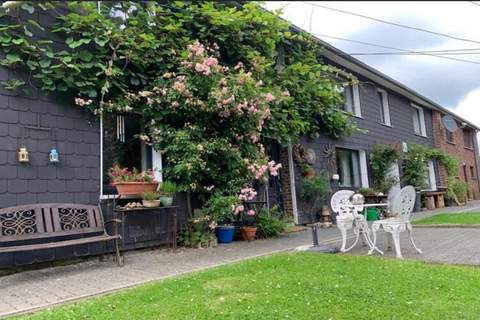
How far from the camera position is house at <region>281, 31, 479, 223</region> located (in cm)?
1105

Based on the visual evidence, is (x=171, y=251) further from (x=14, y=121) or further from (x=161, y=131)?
(x=14, y=121)

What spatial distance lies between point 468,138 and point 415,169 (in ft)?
43.5

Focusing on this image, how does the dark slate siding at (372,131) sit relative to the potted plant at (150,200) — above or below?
above

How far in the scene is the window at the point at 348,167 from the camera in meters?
12.7

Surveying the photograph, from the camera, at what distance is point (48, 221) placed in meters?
5.49

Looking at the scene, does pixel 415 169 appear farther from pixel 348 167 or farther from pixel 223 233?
pixel 223 233

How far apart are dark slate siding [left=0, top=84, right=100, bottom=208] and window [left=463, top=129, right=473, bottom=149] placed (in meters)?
24.1

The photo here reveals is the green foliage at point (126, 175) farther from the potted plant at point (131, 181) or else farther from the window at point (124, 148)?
the window at point (124, 148)

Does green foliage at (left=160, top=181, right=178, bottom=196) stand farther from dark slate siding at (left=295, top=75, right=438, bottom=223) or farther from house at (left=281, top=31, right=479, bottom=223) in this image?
dark slate siding at (left=295, top=75, right=438, bottom=223)

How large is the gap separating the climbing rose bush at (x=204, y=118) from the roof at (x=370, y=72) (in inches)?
124

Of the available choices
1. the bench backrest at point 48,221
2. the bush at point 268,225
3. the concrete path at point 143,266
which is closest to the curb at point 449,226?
the concrete path at point 143,266

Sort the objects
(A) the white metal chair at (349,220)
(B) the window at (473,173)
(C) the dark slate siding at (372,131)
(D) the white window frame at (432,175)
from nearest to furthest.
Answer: (A) the white metal chair at (349,220), (C) the dark slate siding at (372,131), (D) the white window frame at (432,175), (B) the window at (473,173)

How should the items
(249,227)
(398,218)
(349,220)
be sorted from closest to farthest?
1. (398,218)
2. (349,220)
3. (249,227)

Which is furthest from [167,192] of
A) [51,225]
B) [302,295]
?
[302,295]
